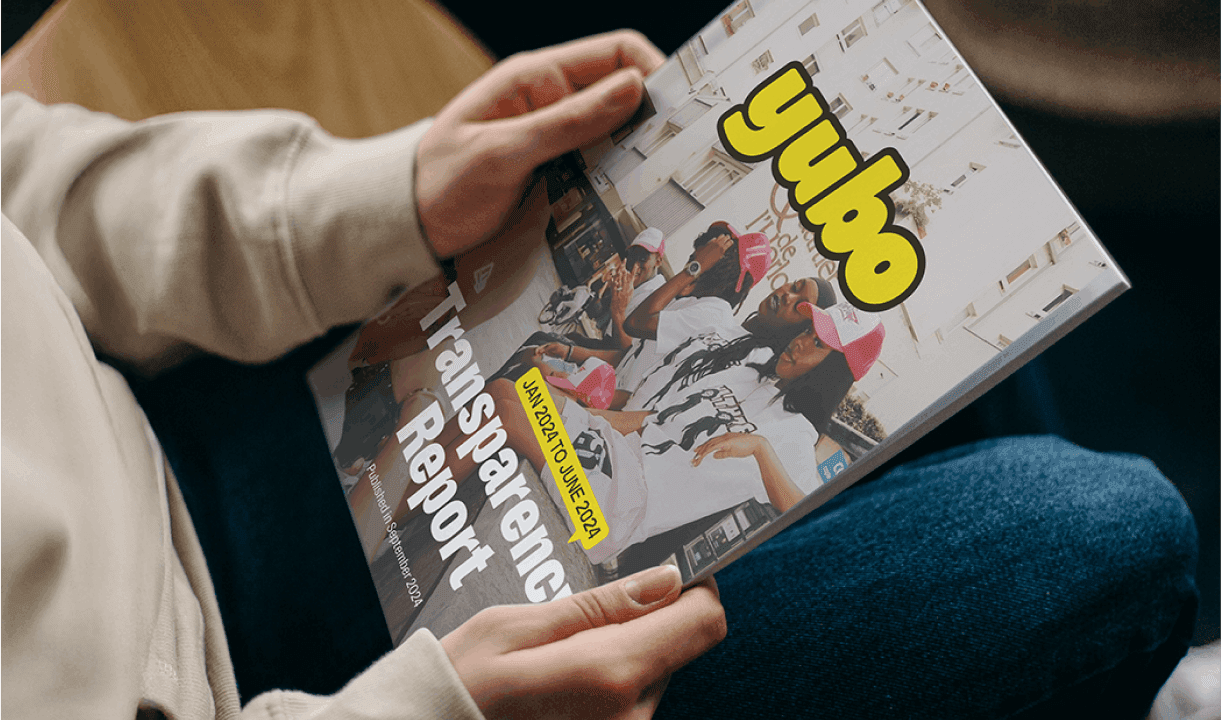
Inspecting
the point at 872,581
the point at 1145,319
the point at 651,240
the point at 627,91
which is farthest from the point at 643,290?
the point at 1145,319

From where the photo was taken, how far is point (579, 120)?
0.52 m

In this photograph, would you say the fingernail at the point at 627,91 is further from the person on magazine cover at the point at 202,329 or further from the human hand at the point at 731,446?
the human hand at the point at 731,446

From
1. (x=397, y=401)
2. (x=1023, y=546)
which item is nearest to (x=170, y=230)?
(x=397, y=401)

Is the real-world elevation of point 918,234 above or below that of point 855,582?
above

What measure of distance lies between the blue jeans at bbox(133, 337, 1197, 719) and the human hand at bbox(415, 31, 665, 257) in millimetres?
191

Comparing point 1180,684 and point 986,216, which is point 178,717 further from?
point 1180,684

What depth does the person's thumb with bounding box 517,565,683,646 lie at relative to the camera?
→ 17.7 inches

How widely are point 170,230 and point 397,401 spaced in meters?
0.20

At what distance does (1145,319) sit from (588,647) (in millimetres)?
718

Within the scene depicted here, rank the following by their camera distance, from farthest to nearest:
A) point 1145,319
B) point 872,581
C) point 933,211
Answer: point 1145,319, point 872,581, point 933,211

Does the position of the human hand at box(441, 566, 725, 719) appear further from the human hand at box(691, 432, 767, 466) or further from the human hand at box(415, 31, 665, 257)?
the human hand at box(415, 31, 665, 257)

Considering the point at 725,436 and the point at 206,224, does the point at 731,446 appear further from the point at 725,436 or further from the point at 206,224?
the point at 206,224

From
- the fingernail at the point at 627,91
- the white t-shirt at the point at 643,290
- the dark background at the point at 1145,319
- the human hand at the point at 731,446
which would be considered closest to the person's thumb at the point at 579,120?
the fingernail at the point at 627,91

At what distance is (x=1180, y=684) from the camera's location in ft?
2.33
